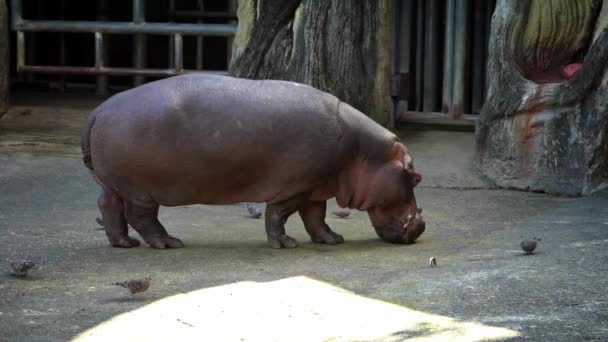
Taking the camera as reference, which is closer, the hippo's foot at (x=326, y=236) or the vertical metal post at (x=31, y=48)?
the hippo's foot at (x=326, y=236)

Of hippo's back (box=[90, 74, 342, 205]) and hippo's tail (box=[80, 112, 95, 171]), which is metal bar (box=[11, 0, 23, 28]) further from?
hippo's back (box=[90, 74, 342, 205])

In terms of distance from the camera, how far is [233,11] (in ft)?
46.4

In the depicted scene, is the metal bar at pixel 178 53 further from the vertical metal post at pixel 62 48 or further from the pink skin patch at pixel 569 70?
the pink skin patch at pixel 569 70

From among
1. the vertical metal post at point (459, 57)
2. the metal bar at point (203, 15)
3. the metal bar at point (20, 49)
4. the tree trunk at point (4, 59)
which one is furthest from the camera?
the metal bar at point (203, 15)

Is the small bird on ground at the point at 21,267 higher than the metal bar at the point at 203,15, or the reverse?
the metal bar at the point at 203,15

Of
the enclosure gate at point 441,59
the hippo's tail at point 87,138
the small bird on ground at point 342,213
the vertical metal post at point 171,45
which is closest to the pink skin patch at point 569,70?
the enclosure gate at point 441,59

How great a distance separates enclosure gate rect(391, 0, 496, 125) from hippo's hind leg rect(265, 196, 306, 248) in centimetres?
509

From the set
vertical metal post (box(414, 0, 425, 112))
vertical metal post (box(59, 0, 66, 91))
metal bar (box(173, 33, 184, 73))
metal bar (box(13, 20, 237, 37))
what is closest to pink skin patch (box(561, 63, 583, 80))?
vertical metal post (box(414, 0, 425, 112))

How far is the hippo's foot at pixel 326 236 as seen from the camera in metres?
6.89

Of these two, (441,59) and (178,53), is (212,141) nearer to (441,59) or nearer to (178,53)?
(178,53)

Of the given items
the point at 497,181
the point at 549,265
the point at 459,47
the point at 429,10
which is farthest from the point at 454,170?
the point at 549,265

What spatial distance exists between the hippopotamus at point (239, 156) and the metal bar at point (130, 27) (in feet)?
19.0

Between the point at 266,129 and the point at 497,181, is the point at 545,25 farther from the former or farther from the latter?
the point at 266,129

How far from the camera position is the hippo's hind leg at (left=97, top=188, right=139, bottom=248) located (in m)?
6.61
